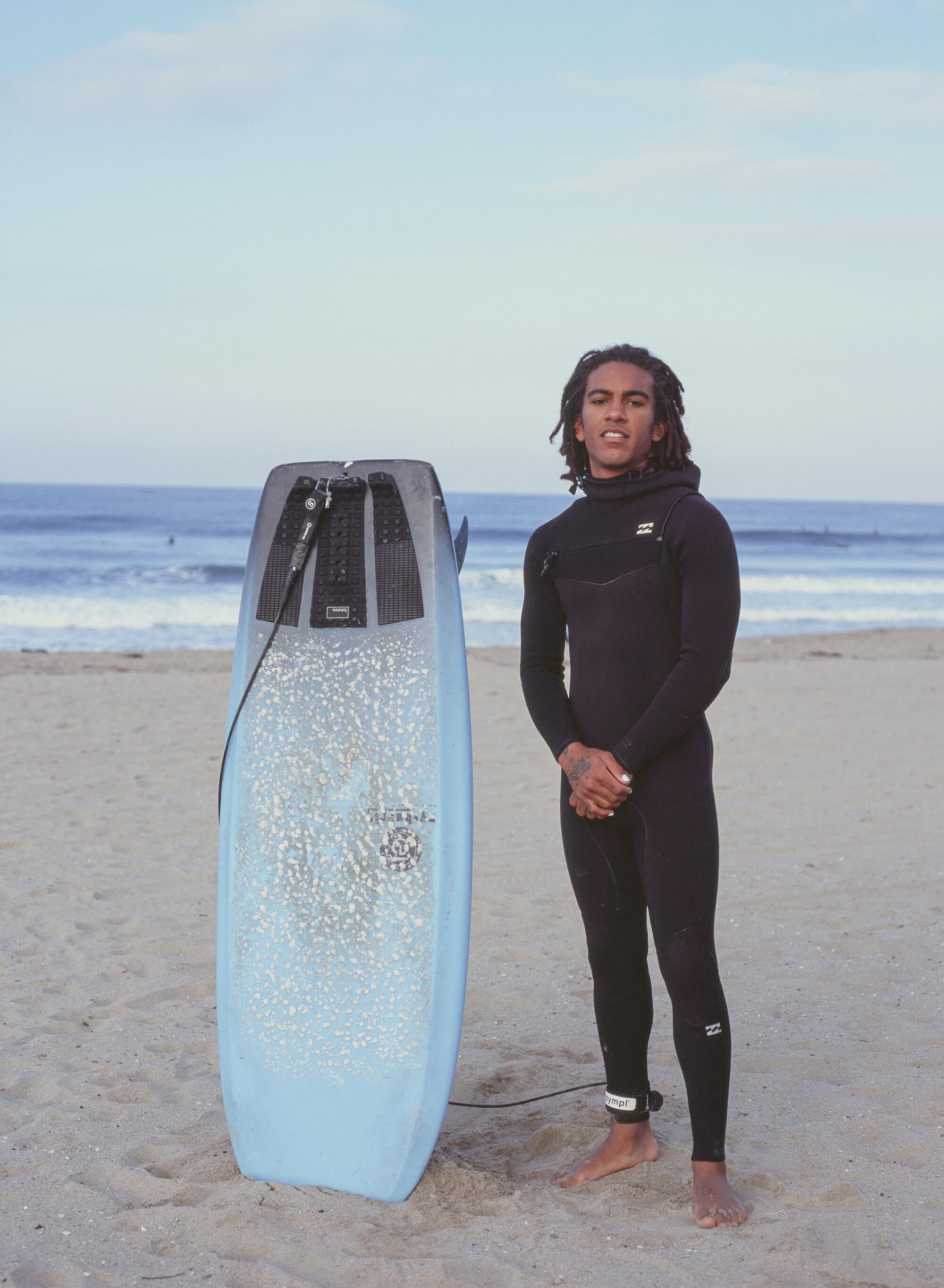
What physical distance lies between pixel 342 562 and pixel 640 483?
67 centimetres

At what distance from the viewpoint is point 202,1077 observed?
2.96 metres

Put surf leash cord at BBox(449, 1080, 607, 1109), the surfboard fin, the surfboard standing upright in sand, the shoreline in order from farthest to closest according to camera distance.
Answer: the shoreline < surf leash cord at BBox(449, 1080, 607, 1109) < the surfboard fin < the surfboard standing upright in sand

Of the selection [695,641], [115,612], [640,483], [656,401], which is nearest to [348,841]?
[695,641]

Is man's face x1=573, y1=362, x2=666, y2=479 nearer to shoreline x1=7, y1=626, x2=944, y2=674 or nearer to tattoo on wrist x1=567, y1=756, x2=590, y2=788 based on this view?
tattoo on wrist x1=567, y1=756, x2=590, y2=788

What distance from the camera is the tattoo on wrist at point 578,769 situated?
2.25 meters

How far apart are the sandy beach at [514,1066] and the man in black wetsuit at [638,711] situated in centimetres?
20

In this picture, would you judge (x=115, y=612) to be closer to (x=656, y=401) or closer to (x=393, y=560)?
(x=393, y=560)

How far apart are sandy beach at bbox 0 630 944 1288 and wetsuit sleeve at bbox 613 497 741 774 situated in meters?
Answer: 0.95

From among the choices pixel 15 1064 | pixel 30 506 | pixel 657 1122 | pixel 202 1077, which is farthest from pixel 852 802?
pixel 30 506

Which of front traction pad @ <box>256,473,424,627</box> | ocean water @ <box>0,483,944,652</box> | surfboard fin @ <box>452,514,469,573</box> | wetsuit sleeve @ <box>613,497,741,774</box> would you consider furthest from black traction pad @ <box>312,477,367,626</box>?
ocean water @ <box>0,483,944,652</box>

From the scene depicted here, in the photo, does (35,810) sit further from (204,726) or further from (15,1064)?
(15,1064)

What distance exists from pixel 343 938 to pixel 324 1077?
0.30 metres

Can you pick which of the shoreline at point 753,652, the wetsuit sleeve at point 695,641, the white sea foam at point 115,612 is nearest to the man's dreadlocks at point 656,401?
the wetsuit sleeve at point 695,641

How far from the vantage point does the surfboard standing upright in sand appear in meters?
2.37
